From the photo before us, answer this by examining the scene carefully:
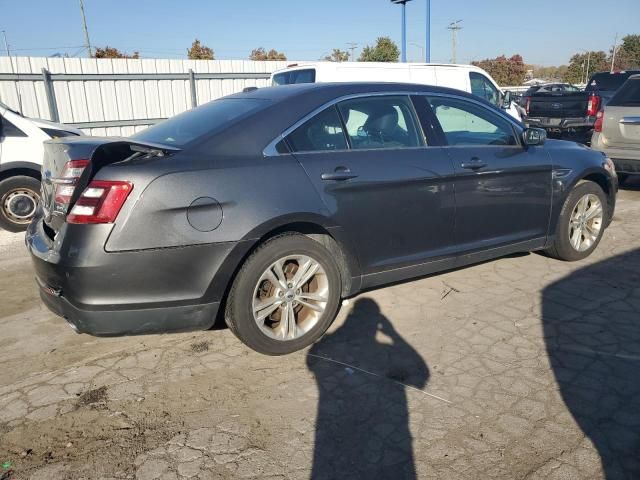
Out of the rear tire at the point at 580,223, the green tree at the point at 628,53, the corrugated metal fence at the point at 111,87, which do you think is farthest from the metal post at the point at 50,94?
the green tree at the point at 628,53

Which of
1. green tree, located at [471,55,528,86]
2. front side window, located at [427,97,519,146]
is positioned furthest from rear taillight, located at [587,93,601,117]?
green tree, located at [471,55,528,86]

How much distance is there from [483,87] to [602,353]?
8.72 meters

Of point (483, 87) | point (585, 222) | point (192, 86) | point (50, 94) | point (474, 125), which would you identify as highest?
point (192, 86)

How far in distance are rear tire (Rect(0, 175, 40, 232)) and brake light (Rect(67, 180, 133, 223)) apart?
4.85 meters

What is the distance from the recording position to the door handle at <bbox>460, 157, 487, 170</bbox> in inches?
160

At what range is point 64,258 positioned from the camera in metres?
2.87

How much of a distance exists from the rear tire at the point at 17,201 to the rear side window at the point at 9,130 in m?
0.56

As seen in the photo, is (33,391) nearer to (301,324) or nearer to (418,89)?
(301,324)

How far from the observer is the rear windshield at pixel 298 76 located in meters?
9.01

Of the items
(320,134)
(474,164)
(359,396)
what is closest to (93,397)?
(359,396)

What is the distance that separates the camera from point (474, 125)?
446 centimetres

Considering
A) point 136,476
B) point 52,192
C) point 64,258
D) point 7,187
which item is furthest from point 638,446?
point 7,187

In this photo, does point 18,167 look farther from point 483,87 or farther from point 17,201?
point 483,87

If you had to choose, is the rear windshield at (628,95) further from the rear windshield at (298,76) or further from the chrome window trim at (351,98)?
the rear windshield at (298,76)
